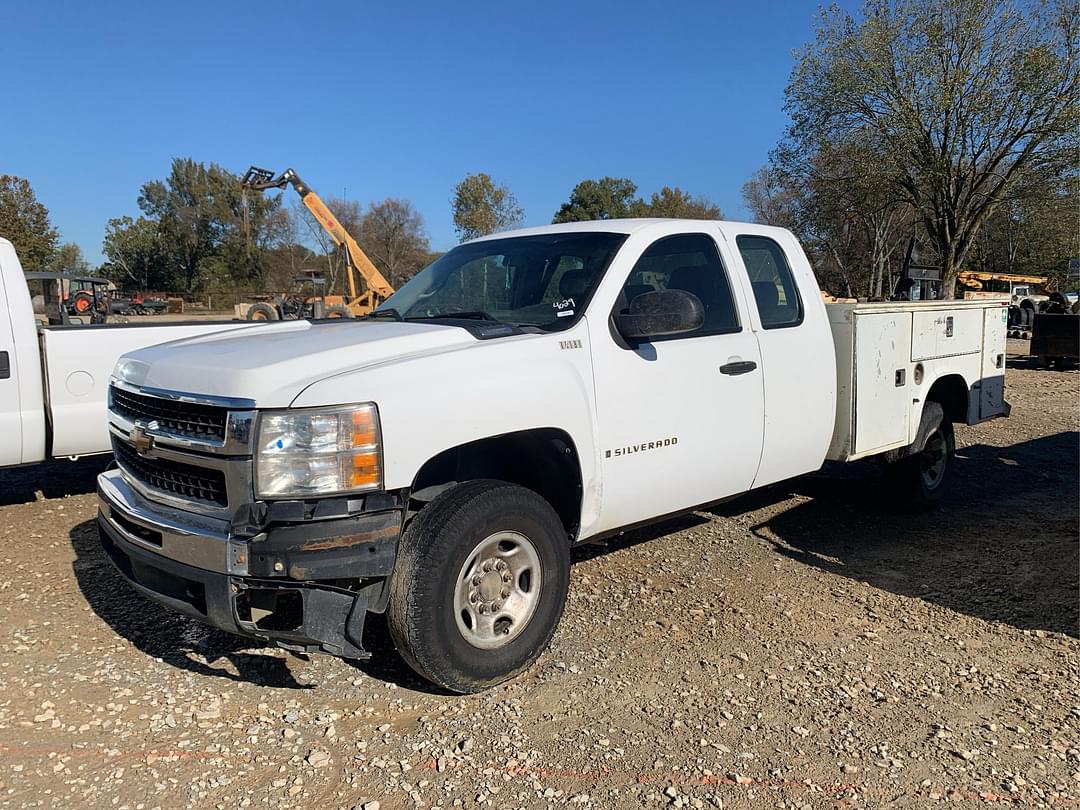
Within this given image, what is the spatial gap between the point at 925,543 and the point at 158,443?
16.2 ft

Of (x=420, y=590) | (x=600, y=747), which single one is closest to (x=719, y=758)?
(x=600, y=747)

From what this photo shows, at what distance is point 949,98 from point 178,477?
2454 cm

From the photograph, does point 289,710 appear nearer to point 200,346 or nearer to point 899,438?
point 200,346

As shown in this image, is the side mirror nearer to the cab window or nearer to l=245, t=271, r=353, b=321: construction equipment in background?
the cab window

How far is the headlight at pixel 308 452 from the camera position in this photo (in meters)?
3.05

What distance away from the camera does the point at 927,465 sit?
652 centimetres

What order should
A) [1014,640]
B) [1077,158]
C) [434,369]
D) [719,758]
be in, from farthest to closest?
[1077,158], [1014,640], [434,369], [719,758]

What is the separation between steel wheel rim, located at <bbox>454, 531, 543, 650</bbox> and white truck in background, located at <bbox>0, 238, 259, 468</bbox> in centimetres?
353

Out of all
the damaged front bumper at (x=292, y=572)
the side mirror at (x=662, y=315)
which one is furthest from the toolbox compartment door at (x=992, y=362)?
the damaged front bumper at (x=292, y=572)

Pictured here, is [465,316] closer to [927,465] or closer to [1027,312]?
[927,465]

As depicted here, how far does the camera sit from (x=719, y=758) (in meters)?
3.13

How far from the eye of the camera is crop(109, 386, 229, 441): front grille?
10.4 feet

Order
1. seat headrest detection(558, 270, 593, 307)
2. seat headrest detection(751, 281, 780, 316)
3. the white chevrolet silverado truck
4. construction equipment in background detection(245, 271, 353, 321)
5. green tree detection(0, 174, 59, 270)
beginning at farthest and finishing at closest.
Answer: green tree detection(0, 174, 59, 270), construction equipment in background detection(245, 271, 353, 321), seat headrest detection(751, 281, 780, 316), seat headrest detection(558, 270, 593, 307), the white chevrolet silverado truck

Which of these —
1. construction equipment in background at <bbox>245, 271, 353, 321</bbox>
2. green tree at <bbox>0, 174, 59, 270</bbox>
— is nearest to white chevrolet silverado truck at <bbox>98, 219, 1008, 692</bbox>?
construction equipment in background at <bbox>245, 271, 353, 321</bbox>
